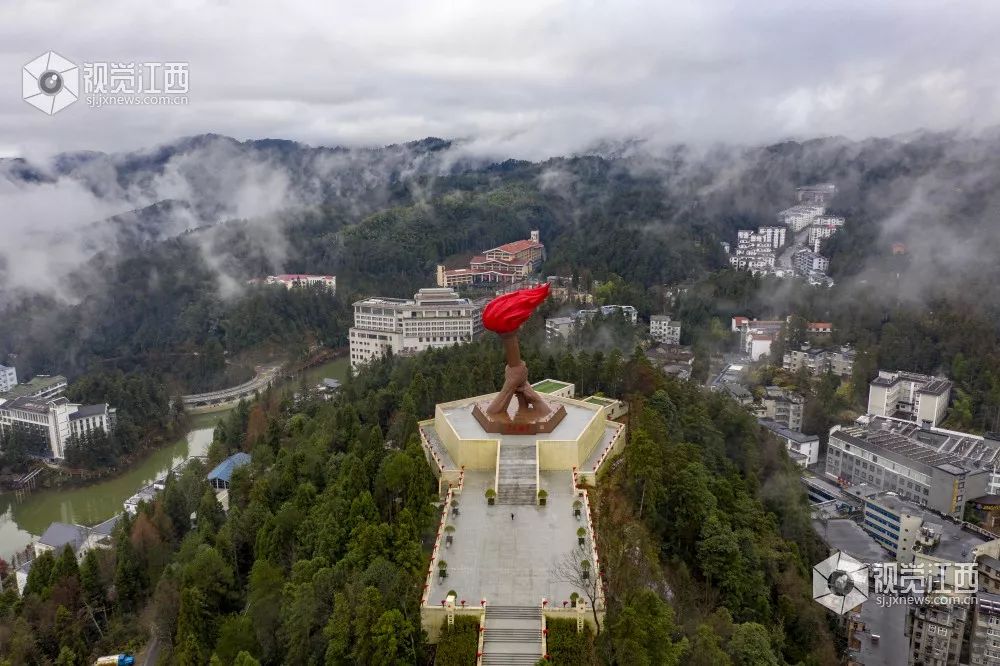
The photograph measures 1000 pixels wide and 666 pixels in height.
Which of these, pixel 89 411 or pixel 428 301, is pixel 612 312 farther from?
pixel 89 411

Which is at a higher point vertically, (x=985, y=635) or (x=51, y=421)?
(x=51, y=421)

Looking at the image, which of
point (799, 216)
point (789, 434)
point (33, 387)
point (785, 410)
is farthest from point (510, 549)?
point (799, 216)

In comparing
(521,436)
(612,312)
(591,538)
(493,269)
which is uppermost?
(493,269)

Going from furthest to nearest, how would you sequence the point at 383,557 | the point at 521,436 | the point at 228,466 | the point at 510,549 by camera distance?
the point at 228,466 → the point at 521,436 → the point at 510,549 → the point at 383,557

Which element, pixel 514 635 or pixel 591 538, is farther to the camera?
pixel 591 538

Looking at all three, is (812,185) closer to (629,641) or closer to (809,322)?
(809,322)

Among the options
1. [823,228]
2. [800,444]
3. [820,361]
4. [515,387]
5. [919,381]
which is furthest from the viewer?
[823,228]

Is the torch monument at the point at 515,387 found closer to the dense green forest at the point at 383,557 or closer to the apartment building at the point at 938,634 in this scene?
the dense green forest at the point at 383,557

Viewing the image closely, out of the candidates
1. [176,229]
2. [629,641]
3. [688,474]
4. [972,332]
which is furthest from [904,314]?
[176,229]
